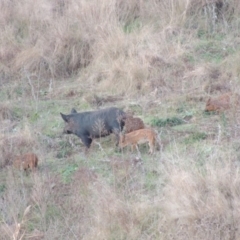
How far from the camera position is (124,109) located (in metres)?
10.9

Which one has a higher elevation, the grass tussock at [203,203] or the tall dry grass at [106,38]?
the grass tussock at [203,203]

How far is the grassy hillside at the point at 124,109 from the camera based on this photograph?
6.93m

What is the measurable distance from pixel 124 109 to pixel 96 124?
1.40m

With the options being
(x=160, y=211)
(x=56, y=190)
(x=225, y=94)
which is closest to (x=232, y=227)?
(x=160, y=211)

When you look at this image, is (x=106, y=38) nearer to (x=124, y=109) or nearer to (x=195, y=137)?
(x=124, y=109)

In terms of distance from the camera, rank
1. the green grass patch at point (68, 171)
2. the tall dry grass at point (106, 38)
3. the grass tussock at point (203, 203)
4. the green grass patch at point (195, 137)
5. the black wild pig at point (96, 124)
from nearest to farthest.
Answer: the grass tussock at point (203, 203) → the green grass patch at point (68, 171) → the green grass patch at point (195, 137) → the black wild pig at point (96, 124) → the tall dry grass at point (106, 38)

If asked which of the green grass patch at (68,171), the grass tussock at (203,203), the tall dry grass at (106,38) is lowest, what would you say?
the tall dry grass at (106,38)

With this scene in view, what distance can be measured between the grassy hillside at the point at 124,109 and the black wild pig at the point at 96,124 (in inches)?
6.2

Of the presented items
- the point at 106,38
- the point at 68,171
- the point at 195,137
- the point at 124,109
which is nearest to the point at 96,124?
the point at 68,171

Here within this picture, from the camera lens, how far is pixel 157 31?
13.2 metres

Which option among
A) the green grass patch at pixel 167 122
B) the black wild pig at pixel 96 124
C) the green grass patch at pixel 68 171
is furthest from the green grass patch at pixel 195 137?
the green grass patch at pixel 68 171

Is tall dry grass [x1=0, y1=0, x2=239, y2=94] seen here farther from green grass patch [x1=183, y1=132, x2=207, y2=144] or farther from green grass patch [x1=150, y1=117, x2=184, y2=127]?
green grass patch [x1=183, y1=132, x2=207, y2=144]

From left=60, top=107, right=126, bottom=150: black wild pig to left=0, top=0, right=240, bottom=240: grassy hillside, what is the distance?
0.51 ft

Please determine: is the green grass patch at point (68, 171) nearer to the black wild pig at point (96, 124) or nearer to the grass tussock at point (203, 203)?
the black wild pig at point (96, 124)
